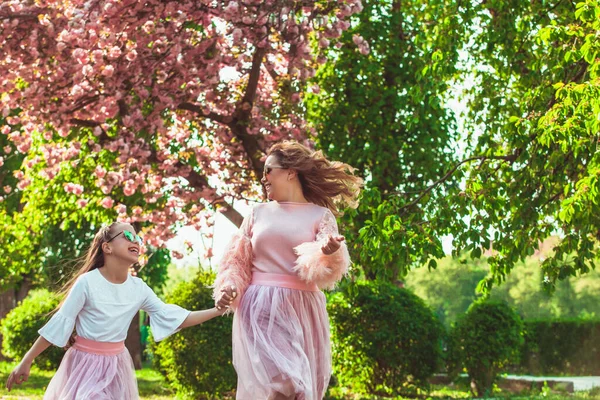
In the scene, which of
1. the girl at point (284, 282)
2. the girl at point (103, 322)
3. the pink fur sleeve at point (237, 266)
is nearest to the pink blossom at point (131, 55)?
the girl at point (103, 322)

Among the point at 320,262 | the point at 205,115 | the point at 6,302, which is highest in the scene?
the point at 205,115

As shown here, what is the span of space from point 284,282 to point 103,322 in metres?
1.14

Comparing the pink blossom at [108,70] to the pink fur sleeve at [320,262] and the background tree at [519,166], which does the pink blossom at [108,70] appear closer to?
the background tree at [519,166]

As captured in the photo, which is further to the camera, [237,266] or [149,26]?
[149,26]

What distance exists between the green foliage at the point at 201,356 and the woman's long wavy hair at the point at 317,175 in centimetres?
561

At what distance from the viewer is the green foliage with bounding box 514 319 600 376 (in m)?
21.6

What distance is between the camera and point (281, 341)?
4.81m

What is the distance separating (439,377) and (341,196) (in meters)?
12.0

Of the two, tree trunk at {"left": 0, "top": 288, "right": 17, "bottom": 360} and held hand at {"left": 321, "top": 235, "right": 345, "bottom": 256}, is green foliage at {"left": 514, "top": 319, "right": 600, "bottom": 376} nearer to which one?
tree trunk at {"left": 0, "top": 288, "right": 17, "bottom": 360}

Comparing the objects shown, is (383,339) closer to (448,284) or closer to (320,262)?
(320,262)

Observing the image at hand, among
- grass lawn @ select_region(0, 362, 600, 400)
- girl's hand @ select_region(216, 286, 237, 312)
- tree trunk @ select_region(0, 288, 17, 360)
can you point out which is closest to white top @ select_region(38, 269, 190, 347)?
girl's hand @ select_region(216, 286, 237, 312)

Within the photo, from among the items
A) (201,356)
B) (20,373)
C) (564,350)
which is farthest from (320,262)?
(564,350)

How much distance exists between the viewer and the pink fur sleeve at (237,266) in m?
4.90

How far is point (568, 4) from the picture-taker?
9.16 m
